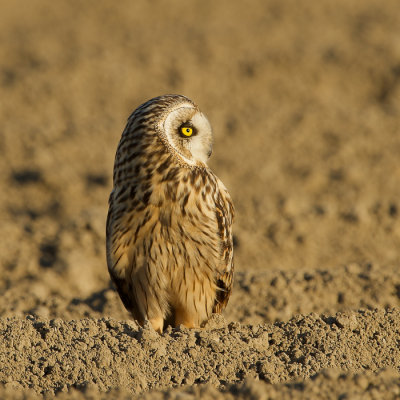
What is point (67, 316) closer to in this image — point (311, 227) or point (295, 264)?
point (295, 264)

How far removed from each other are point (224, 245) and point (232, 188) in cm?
479

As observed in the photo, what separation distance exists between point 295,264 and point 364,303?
6.45 feet

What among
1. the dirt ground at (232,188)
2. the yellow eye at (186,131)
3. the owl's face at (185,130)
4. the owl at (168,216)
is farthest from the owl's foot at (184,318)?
the yellow eye at (186,131)

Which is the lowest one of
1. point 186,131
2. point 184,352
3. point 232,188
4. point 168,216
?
point 232,188

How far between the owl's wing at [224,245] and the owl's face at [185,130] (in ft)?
1.22

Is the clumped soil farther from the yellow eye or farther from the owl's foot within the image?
the yellow eye

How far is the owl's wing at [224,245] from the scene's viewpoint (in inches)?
167

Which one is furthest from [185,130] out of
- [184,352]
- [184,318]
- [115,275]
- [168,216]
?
[184,352]

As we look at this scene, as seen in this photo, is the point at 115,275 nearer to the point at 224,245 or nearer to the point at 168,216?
the point at 168,216

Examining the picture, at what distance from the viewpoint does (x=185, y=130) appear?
4.21 meters

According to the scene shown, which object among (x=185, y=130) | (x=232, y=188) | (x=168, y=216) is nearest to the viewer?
(x=168, y=216)

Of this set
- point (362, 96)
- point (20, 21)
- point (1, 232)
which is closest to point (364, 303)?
point (1, 232)

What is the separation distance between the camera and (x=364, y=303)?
17.7ft

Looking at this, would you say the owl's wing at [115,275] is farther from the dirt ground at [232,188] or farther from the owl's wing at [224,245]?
the owl's wing at [224,245]
